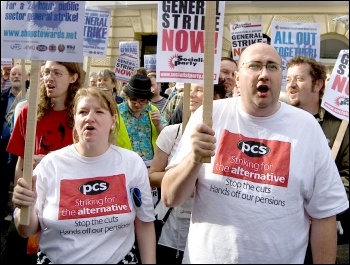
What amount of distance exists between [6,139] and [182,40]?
10.6ft

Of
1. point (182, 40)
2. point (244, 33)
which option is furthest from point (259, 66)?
point (244, 33)

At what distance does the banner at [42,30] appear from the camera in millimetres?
2254

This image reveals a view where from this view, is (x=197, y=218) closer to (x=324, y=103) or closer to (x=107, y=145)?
(x=107, y=145)

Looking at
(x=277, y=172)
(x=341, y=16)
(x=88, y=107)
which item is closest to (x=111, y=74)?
(x=88, y=107)

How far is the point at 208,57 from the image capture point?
1.92 metres

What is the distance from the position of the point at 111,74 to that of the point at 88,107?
11.9ft

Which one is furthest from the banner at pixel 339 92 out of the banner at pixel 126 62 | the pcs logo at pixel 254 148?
the banner at pixel 126 62

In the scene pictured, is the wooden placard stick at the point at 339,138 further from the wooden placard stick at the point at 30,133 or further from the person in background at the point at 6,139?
the person in background at the point at 6,139

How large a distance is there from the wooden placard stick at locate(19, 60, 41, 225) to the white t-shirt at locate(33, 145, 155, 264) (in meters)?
0.10

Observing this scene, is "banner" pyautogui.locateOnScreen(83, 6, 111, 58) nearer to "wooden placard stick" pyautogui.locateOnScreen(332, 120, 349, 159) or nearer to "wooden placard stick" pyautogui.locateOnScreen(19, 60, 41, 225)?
"wooden placard stick" pyautogui.locateOnScreen(332, 120, 349, 159)

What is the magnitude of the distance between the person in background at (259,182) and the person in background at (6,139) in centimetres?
321

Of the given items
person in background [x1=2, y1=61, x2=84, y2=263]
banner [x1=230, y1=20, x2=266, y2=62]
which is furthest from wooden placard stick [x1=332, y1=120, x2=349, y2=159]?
banner [x1=230, y1=20, x2=266, y2=62]

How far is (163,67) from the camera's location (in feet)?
9.25

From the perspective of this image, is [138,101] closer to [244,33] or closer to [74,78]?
[74,78]
